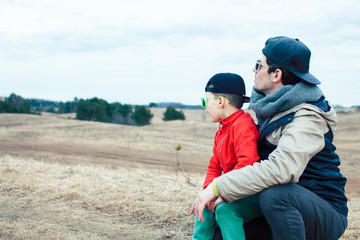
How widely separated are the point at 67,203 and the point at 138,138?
60.8 feet

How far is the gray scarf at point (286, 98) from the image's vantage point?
2414 mm

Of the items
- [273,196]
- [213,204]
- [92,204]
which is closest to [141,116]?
[92,204]

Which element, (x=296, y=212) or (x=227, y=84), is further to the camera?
(x=227, y=84)

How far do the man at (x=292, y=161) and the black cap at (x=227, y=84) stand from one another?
257 millimetres

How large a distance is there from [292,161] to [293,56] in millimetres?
711

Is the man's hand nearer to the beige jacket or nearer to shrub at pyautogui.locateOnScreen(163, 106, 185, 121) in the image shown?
the beige jacket

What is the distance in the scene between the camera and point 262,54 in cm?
268

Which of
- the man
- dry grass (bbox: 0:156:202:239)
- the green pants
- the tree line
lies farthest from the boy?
the tree line

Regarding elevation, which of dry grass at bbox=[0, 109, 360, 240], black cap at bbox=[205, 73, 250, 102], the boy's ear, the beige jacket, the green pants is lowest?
dry grass at bbox=[0, 109, 360, 240]

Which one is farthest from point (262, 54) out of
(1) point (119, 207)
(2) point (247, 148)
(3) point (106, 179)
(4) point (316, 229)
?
(3) point (106, 179)

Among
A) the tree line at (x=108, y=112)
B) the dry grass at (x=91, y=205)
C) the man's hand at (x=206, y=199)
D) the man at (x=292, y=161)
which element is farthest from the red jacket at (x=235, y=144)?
the tree line at (x=108, y=112)

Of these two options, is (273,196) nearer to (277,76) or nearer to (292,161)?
(292,161)

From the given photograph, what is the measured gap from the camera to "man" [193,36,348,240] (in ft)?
7.58

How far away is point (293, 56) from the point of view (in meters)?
2.51
